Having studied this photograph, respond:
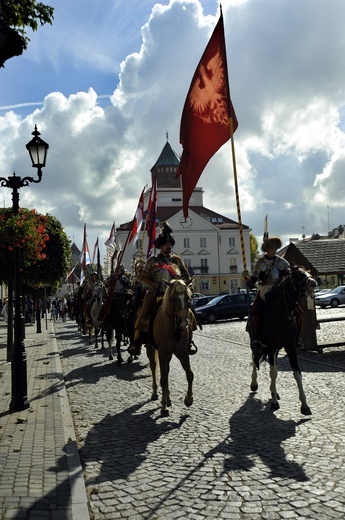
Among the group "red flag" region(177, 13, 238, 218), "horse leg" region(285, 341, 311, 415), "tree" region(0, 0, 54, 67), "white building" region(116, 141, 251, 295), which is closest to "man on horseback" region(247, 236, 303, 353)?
"horse leg" region(285, 341, 311, 415)

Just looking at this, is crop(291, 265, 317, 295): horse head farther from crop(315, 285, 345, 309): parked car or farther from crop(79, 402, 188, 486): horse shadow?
crop(315, 285, 345, 309): parked car

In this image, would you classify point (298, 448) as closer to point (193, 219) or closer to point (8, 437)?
point (8, 437)

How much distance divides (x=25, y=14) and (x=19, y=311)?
479 cm

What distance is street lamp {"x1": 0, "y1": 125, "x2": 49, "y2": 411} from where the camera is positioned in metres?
8.67

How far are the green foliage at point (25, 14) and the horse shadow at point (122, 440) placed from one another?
219 inches

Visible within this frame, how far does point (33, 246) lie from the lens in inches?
520

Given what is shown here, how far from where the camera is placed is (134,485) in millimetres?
5098

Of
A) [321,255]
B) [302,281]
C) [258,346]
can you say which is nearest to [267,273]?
[302,281]

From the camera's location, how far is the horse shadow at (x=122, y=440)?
221 inches

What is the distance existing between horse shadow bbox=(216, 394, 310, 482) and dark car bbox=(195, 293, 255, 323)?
23.9 m

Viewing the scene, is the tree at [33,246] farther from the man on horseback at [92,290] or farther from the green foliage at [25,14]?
the green foliage at [25,14]

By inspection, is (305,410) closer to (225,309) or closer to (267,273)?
(267,273)

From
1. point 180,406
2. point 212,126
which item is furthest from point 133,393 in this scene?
point 212,126

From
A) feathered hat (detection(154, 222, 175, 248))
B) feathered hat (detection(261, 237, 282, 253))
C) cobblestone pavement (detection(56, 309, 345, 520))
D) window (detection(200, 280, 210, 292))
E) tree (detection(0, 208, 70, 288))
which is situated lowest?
cobblestone pavement (detection(56, 309, 345, 520))
